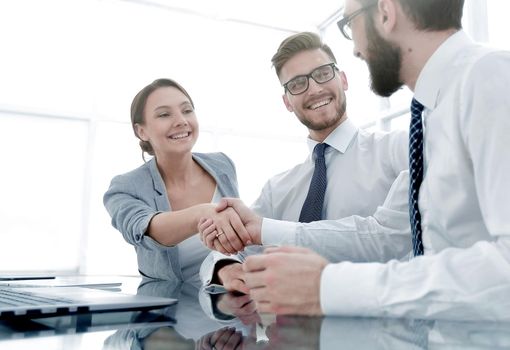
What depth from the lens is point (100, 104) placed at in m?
5.64

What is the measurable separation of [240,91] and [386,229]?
5173mm

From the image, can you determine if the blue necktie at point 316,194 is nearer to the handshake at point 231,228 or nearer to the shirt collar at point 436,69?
the handshake at point 231,228

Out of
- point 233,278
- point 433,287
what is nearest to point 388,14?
point 433,287

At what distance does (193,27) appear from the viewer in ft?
20.3

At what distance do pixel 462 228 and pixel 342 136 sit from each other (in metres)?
1.13

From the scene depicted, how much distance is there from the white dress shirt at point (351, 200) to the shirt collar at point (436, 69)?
478 mm

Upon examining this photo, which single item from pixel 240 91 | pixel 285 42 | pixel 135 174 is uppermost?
pixel 240 91

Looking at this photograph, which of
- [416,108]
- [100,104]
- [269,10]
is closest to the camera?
[416,108]

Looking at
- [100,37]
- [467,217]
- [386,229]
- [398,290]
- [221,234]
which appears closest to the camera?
[398,290]

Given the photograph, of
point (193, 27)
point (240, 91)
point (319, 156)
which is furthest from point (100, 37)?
point (319, 156)

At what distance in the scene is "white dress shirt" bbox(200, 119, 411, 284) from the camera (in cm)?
139

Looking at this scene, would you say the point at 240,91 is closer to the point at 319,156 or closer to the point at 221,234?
the point at 319,156

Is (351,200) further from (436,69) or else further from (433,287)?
(433,287)

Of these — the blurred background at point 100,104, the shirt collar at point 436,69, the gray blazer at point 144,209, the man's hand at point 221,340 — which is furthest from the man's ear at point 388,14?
the blurred background at point 100,104
